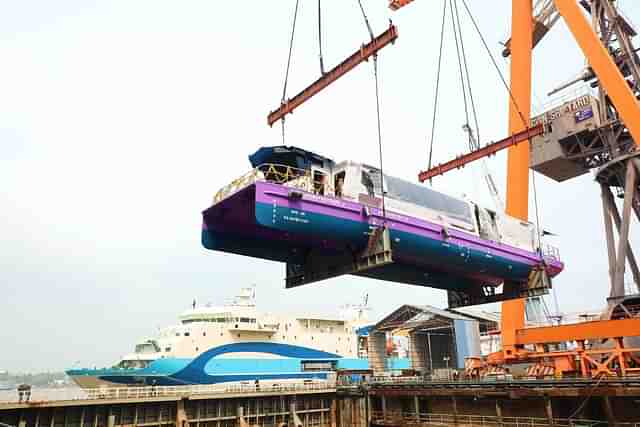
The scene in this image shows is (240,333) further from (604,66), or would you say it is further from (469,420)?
(604,66)

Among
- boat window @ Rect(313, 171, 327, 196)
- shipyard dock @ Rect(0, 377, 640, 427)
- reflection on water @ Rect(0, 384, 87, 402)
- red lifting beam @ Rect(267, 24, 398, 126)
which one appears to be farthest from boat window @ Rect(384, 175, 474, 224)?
reflection on water @ Rect(0, 384, 87, 402)

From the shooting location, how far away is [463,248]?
18078 mm

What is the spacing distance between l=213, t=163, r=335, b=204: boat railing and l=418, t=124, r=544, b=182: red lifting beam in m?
14.0

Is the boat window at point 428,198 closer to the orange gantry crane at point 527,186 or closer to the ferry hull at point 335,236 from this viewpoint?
the ferry hull at point 335,236

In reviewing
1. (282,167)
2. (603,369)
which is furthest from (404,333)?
(282,167)

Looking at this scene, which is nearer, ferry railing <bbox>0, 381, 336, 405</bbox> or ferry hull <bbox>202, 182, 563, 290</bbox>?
ferry hull <bbox>202, 182, 563, 290</bbox>

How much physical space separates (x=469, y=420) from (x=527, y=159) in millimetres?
15514

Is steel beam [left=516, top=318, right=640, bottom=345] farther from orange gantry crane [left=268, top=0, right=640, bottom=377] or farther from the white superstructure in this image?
the white superstructure

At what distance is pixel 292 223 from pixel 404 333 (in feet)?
91.0

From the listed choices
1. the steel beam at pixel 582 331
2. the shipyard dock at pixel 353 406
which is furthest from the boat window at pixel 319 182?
the steel beam at pixel 582 331

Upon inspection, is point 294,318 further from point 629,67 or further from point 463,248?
point 629,67

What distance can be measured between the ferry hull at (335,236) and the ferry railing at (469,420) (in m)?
5.84

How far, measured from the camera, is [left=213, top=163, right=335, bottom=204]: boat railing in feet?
48.8

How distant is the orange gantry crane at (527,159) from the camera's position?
61.9 feet
